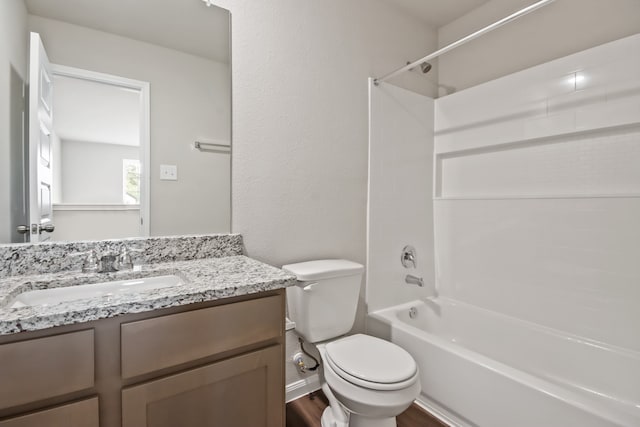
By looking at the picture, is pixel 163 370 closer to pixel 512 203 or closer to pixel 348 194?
pixel 348 194

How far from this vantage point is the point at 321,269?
1.55m

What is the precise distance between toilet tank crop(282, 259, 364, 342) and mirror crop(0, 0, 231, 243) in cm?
46

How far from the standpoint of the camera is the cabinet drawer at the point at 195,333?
0.81 m

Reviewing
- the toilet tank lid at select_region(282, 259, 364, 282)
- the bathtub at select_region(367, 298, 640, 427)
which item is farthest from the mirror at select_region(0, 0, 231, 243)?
the bathtub at select_region(367, 298, 640, 427)

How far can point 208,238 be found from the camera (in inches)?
56.1

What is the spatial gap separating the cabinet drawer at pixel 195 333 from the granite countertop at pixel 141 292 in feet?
0.15

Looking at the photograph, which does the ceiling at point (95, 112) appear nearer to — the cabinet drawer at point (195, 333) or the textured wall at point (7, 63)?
the textured wall at point (7, 63)

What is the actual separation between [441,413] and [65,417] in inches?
63.9

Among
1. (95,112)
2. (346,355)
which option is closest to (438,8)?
(95,112)

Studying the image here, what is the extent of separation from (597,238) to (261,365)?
1.83 metres

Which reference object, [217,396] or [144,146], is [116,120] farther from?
[217,396]

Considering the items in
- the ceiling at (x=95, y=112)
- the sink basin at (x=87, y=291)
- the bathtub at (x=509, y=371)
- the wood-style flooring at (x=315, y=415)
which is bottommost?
the wood-style flooring at (x=315, y=415)

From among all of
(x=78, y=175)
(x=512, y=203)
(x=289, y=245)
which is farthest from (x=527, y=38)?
(x=78, y=175)

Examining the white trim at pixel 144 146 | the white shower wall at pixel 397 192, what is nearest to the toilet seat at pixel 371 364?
the white shower wall at pixel 397 192
